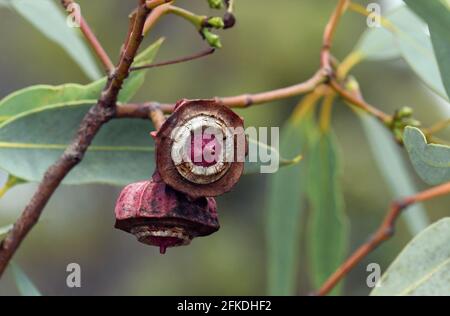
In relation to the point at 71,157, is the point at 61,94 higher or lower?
higher

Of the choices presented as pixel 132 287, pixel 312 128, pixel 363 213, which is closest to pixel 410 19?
pixel 312 128

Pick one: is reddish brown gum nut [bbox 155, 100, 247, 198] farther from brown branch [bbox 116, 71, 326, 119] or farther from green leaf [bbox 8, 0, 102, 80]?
green leaf [bbox 8, 0, 102, 80]

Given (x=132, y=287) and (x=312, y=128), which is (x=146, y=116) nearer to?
(x=312, y=128)

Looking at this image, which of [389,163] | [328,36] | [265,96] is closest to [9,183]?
[265,96]

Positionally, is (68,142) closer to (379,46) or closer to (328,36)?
(328,36)

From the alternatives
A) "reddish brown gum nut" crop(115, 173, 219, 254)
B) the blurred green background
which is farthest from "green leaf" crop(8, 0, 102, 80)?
the blurred green background
